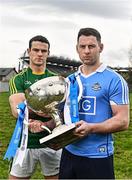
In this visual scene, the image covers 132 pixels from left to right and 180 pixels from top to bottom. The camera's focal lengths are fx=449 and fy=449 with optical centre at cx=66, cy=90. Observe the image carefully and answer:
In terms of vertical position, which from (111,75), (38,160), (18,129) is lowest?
(38,160)

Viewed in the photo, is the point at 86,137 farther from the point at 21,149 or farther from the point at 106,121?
the point at 21,149

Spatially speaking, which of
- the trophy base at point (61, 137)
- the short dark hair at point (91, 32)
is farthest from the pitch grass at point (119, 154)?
the short dark hair at point (91, 32)

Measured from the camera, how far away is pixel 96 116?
3.02m

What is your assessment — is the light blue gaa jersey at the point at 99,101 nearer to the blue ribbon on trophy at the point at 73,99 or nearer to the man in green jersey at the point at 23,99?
the blue ribbon on trophy at the point at 73,99

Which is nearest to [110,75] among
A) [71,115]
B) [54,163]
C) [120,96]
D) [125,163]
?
[120,96]

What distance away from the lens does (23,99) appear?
3699 mm

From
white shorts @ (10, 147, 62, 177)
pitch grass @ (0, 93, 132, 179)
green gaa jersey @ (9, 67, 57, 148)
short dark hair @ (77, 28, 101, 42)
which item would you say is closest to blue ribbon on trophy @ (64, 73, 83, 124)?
short dark hair @ (77, 28, 101, 42)

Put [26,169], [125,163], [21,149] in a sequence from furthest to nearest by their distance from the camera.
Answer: [125,163] < [26,169] < [21,149]

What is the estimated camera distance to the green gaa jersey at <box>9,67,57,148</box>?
3.83 meters

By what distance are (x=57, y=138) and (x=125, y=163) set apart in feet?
13.4

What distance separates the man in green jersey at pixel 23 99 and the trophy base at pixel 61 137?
1.98 feet

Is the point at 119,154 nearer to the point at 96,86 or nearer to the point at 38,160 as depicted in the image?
the point at 38,160

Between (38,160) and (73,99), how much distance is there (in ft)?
4.10

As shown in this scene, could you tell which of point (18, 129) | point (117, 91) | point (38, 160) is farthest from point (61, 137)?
point (38, 160)
